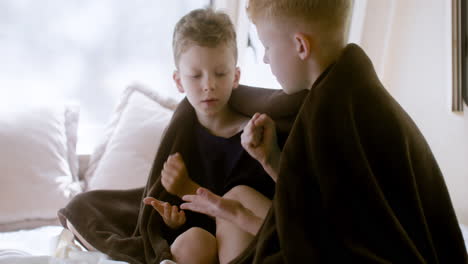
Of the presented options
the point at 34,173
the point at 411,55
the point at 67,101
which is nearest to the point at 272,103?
the point at 34,173

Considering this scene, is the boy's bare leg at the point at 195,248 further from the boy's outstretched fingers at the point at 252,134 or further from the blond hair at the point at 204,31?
the blond hair at the point at 204,31

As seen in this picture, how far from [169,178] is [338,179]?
522 mm

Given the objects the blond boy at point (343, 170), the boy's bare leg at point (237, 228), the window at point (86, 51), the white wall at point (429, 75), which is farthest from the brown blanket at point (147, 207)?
the white wall at point (429, 75)

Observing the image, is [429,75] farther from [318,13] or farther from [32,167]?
[32,167]

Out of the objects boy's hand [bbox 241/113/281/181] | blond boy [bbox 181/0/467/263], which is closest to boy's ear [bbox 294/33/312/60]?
blond boy [bbox 181/0/467/263]

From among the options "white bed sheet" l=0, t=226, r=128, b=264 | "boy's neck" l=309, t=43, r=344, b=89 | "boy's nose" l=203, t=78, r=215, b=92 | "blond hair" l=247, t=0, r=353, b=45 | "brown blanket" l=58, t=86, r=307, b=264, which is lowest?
"white bed sheet" l=0, t=226, r=128, b=264

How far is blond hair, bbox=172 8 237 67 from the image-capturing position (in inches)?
48.0

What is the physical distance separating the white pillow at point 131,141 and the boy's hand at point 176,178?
620mm

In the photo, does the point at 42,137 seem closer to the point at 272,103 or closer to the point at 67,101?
the point at 67,101

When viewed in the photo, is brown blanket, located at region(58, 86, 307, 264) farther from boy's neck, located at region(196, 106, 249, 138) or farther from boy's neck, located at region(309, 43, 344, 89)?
boy's neck, located at region(309, 43, 344, 89)

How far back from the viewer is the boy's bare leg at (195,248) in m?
1.12

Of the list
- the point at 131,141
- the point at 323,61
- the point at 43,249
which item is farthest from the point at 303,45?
the point at 131,141

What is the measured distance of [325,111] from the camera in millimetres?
896

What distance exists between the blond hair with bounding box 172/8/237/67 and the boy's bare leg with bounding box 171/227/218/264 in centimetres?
46
